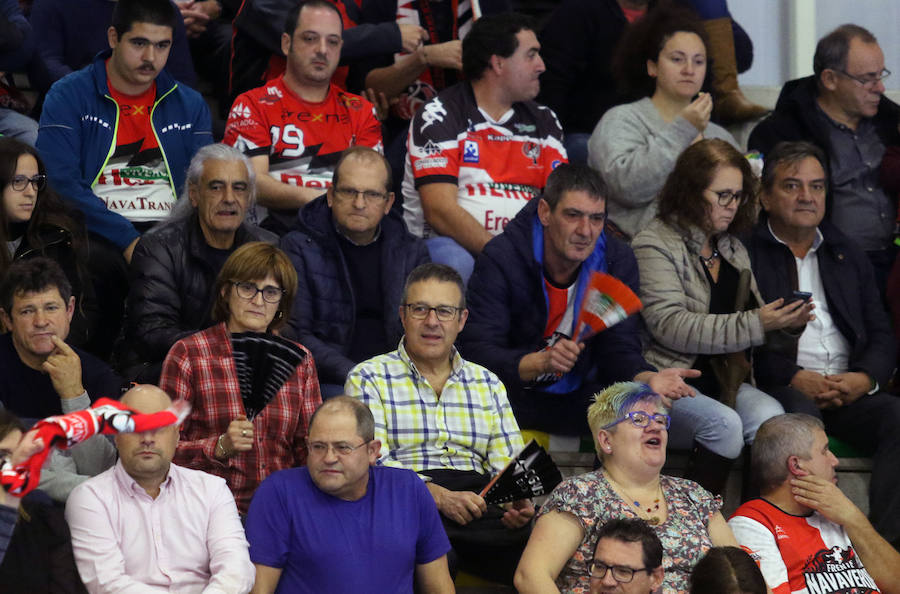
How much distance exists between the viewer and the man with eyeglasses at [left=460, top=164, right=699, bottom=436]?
4.77 m

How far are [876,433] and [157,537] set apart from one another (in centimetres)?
263

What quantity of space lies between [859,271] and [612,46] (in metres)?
1.53

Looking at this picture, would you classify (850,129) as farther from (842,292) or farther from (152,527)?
(152,527)

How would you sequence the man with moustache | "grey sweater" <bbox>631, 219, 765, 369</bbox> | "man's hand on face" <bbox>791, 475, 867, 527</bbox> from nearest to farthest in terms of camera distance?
"man's hand on face" <bbox>791, 475, 867, 527</bbox> < "grey sweater" <bbox>631, 219, 765, 369</bbox> < the man with moustache

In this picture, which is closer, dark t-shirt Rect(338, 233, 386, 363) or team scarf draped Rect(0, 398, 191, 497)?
team scarf draped Rect(0, 398, 191, 497)

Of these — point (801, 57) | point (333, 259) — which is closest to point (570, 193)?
point (333, 259)

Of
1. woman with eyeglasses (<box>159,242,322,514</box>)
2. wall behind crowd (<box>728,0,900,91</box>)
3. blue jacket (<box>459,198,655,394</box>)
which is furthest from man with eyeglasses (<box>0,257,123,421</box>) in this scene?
wall behind crowd (<box>728,0,900,91</box>)

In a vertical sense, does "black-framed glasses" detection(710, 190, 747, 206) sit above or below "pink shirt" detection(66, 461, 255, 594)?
above

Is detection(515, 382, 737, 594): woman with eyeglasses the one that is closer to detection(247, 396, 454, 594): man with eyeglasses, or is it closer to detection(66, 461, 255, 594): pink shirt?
detection(247, 396, 454, 594): man with eyeglasses

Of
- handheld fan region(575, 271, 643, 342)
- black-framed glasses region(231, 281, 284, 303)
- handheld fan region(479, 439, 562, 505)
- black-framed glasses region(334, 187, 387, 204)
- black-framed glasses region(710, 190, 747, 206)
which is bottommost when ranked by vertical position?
handheld fan region(479, 439, 562, 505)

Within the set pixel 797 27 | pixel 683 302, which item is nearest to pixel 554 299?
pixel 683 302

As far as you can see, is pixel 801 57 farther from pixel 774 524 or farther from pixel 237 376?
pixel 237 376

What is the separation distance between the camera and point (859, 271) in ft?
17.8

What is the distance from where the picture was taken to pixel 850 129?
599 cm
